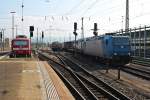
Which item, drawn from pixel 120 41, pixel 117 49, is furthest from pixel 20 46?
pixel 120 41

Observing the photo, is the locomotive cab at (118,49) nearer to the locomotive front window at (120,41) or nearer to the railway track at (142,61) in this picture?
the locomotive front window at (120,41)

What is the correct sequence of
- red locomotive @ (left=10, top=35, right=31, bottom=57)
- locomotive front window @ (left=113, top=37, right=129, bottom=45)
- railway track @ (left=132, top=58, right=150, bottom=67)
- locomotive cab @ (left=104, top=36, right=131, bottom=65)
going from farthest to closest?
red locomotive @ (left=10, top=35, right=31, bottom=57)
railway track @ (left=132, top=58, right=150, bottom=67)
locomotive front window @ (left=113, top=37, right=129, bottom=45)
locomotive cab @ (left=104, top=36, right=131, bottom=65)

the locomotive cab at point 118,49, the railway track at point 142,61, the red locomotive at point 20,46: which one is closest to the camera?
the locomotive cab at point 118,49

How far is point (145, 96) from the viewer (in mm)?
16891

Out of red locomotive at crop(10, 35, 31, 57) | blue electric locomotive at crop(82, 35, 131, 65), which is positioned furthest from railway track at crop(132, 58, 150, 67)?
red locomotive at crop(10, 35, 31, 57)

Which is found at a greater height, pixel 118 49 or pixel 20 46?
pixel 20 46

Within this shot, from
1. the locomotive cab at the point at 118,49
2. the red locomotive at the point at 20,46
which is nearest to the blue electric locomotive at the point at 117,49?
the locomotive cab at the point at 118,49

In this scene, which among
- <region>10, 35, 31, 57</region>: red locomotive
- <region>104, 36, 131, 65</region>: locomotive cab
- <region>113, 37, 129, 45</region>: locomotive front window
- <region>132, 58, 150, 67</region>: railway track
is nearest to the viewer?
<region>104, 36, 131, 65</region>: locomotive cab

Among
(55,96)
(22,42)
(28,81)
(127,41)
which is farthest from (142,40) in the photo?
(55,96)

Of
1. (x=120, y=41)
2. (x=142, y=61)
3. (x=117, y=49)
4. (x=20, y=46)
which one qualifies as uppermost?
(x=120, y=41)

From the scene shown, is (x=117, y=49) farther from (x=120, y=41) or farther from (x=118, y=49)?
(x=120, y=41)

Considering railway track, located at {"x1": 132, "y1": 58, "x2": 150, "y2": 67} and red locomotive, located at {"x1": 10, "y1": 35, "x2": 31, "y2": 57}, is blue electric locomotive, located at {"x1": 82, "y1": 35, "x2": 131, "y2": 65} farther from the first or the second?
red locomotive, located at {"x1": 10, "y1": 35, "x2": 31, "y2": 57}

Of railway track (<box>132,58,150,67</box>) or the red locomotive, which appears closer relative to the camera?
railway track (<box>132,58,150,67</box>)

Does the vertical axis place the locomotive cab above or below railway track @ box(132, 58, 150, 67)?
above
